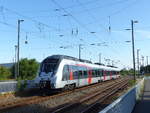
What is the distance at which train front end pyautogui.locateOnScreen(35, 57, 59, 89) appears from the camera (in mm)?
21744

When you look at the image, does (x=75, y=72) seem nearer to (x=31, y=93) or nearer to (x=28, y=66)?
(x=31, y=93)

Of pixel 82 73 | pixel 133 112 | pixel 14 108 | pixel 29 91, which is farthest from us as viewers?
pixel 82 73

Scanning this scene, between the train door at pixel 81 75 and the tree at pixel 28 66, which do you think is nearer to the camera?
the train door at pixel 81 75

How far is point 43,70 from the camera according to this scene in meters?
22.9

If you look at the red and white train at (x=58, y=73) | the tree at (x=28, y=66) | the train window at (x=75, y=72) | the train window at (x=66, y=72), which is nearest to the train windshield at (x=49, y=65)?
the red and white train at (x=58, y=73)

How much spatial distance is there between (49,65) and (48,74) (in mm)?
910

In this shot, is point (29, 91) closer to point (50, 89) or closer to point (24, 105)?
point (50, 89)

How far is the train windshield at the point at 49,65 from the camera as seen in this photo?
22522mm

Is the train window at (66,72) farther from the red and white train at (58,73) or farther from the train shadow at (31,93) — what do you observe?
the train shadow at (31,93)

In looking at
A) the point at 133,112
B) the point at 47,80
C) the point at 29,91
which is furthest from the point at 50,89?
the point at 133,112

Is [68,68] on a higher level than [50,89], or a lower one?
higher

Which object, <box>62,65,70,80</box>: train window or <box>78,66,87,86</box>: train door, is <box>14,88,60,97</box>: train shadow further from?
<box>78,66,87,86</box>: train door

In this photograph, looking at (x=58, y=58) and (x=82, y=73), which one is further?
(x=82, y=73)

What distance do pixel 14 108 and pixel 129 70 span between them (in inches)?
6132
